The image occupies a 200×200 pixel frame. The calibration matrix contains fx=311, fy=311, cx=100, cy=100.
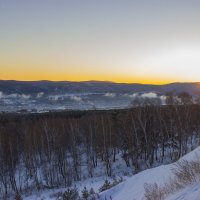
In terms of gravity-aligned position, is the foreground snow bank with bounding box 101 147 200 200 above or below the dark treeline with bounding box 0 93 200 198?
above

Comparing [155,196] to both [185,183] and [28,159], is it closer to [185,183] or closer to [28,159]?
[185,183]

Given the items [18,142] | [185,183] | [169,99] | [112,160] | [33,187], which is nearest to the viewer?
[185,183]

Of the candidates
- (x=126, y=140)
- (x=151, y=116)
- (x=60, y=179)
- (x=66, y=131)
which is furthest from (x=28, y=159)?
(x=151, y=116)

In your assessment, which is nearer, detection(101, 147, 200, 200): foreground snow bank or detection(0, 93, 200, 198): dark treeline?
detection(101, 147, 200, 200): foreground snow bank

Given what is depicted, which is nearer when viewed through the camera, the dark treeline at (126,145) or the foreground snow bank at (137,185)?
the foreground snow bank at (137,185)

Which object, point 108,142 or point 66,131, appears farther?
point 66,131

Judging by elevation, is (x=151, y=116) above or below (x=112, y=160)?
above

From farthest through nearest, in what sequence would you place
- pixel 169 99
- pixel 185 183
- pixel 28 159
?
1. pixel 28 159
2. pixel 169 99
3. pixel 185 183

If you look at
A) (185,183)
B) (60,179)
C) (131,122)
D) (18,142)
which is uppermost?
(185,183)

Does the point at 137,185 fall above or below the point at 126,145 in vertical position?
above

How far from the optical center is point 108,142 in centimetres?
4588

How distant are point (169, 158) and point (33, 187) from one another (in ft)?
63.0

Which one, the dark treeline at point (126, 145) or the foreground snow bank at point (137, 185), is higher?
the foreground snow bank at point (137, 185)

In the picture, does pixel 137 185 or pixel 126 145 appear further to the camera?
pixel 126 145
